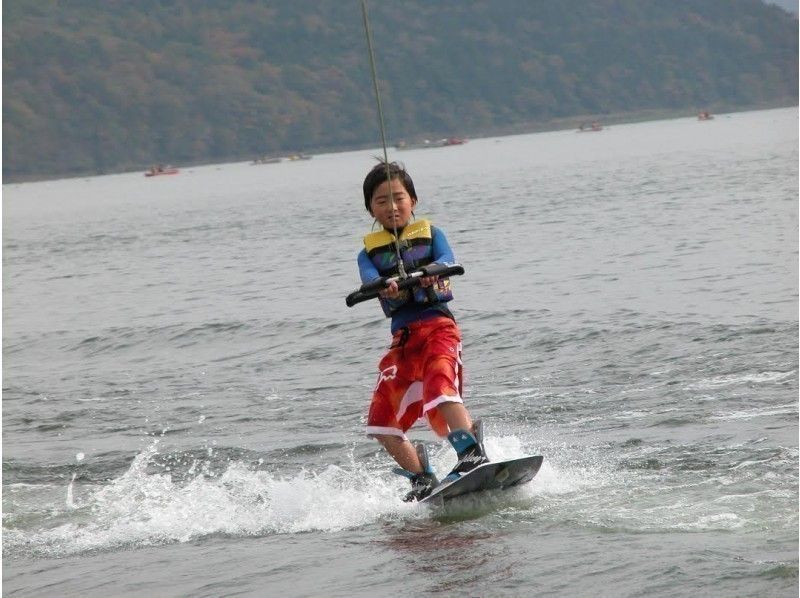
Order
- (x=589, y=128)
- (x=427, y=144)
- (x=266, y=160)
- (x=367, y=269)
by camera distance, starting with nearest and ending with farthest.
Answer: (x=367, y=269), (x=266, y=160), (x=427, y=144), (x=589, y=128)

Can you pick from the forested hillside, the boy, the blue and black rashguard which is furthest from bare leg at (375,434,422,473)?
the forested hillside

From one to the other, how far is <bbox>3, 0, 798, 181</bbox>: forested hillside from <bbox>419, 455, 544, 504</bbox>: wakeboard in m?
139

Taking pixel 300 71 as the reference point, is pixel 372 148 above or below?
below

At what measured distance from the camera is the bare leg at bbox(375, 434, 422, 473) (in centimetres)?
757

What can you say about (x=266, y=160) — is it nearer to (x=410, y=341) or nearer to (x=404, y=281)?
(x=410, y=341)

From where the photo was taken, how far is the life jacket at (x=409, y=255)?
24.6 feet

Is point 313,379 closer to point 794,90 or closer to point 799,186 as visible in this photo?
point 799,186

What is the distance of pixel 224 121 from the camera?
15525 cm

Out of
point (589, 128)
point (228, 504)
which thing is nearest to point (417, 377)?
point (228, 504)

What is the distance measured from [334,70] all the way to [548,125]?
25.4 metres

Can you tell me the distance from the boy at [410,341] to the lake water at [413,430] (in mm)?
388

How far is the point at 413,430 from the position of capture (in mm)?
9703

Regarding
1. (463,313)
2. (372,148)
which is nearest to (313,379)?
(463,313)

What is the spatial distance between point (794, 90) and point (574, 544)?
171 m
